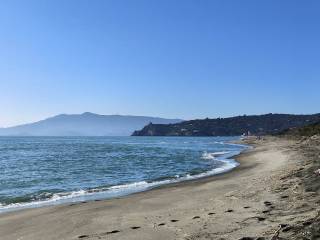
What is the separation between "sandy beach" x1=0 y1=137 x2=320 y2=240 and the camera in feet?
36.9

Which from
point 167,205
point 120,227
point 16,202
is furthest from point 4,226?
point 16,202

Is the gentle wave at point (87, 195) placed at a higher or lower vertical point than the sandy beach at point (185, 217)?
lower

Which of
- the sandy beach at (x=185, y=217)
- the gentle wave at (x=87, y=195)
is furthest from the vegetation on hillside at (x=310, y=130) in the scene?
the sandy beach at (x=185, y=217)

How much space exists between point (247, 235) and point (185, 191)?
1135 cm

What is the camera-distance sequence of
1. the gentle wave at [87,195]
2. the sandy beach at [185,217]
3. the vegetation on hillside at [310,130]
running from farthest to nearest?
the vegetation on hillside at [310,130]
the gentle wave at [87,195]
the sandy beach at [185,217]

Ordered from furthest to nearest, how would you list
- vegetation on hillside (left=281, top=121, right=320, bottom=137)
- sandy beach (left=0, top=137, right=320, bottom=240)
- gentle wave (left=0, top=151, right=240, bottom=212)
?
vegetation on hillside (left=281, top=121, right=320, bottom=137), gentle wave (left=0, top=151, right=240, bottom=212), sandy beach (left=0, top=137, right=320, bottom=240)

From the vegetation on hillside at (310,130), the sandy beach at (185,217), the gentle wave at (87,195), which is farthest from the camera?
the vegetation on hillside at (310,130)

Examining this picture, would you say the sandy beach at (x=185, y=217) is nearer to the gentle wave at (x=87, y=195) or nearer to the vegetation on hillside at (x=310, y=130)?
the gentle wave at (x=87, y=195)

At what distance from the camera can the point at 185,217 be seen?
13992 millimetres

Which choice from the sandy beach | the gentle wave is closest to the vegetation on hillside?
the gentle wave

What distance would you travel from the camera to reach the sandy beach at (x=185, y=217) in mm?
11258

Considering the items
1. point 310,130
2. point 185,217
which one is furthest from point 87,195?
point 310,130

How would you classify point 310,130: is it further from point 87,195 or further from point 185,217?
point 185,217

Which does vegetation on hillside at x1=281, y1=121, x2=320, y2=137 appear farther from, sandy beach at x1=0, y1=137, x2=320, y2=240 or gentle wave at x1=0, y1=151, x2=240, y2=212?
sandy beach at x1=0, y1=137, x2=320, y2=240
